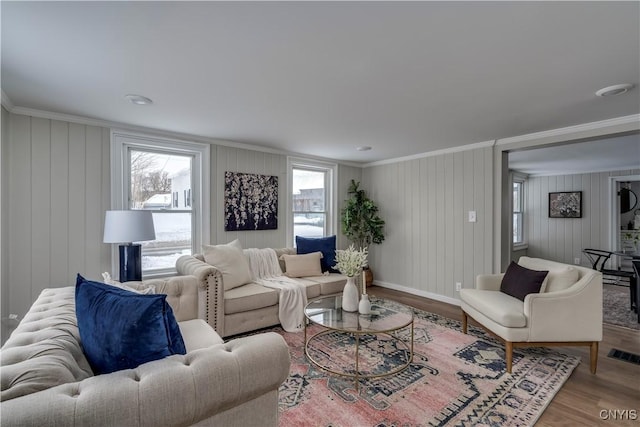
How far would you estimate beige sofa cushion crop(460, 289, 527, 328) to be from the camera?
7.86 ft

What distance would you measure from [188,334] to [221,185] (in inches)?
90.4

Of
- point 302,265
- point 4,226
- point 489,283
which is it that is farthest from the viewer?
point 302,265

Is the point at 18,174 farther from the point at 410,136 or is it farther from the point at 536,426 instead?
the point at 536,426

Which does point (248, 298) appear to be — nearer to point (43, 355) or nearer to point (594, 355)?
point (43, 355)

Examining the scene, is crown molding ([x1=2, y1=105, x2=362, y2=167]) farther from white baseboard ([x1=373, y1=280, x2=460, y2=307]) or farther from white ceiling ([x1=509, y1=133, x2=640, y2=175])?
white ceiling ([x1=509, y1=133, x2=640, y2=175])

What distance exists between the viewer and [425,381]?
7.41 feet

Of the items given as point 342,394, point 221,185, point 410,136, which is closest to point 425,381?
point 342,394

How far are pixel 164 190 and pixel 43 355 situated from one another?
9.37 ft

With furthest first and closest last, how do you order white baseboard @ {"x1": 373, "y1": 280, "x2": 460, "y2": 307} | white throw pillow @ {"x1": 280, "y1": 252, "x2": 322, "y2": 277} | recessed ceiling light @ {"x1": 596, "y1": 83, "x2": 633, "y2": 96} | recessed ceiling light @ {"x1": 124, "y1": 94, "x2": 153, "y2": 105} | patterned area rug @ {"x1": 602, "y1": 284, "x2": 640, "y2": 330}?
white baseboard @ {"x1": 373, "y1": 280, "x2": 460, "y2": 307} → white throw pillow @ {"x1": 280, "y1": 252, "x2": 322, "y2": 277} → patterned area rug @ {"x1": 602, "y1": 284, "x2": 640, "y2": 330} → recessed ceiling light @ {"x1": 124, "y1": 94, "x2": 153, "y2": 105} → recessed ceiling light @ {"x1": 596, "y1": 83, "x2": 633, "y2": 96}

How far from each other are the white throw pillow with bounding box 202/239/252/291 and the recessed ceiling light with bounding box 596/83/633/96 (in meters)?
3.57

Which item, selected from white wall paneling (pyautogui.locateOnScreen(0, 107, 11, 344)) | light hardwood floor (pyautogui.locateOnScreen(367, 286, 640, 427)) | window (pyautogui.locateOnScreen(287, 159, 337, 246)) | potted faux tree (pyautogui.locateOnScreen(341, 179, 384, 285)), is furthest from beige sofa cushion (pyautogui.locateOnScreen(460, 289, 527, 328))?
white wall paneling (pyautogui.locateOnScreen(0, 107, 11, 344))

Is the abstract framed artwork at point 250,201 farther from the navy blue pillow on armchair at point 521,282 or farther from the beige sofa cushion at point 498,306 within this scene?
the navy blue pillow on armchair at point 521,282

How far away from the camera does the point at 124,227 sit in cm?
273

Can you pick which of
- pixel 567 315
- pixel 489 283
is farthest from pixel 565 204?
pixel 567 315
